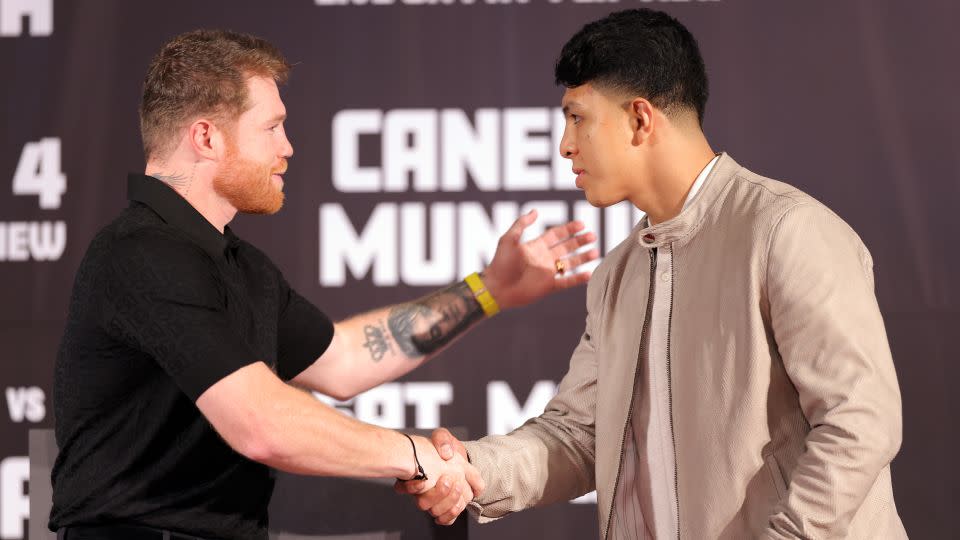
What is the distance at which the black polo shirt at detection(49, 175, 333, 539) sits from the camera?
1.81 m

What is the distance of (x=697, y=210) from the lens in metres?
1.96

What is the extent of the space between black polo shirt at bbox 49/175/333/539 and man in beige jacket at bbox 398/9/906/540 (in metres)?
0.47

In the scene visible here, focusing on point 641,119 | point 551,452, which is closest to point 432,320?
point 551,452

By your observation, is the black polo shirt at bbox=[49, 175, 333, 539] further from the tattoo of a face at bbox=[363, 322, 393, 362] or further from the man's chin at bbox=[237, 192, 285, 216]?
the tattoo of a face at bbox=[363, 322, 393, 362]

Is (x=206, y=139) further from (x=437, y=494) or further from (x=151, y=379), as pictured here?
(x=437, y=494)

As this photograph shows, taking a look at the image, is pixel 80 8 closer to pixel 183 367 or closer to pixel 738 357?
pixel 183 367

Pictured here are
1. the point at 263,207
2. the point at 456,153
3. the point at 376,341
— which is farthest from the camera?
the point at 456,153

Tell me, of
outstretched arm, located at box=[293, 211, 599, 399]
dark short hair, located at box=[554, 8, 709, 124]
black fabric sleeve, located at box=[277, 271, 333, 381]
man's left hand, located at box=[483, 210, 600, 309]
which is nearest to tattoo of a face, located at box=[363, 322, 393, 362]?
outstretched arm, located at box=[293, 211, 599, 399]

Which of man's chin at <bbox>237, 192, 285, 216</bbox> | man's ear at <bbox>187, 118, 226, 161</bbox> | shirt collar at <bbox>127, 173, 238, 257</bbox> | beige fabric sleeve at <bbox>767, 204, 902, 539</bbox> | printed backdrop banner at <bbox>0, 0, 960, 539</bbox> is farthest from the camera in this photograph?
printed backdrop banner at <bbox>0, 0, 960, 539</bbox>

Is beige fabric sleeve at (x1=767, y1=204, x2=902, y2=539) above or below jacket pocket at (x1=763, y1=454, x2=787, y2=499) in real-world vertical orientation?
above

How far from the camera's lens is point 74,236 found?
3.50 meters

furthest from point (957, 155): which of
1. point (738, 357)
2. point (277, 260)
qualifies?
point (277, 260)

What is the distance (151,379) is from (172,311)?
0.65ft

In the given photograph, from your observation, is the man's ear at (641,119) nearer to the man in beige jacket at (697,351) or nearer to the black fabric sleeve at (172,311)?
the man in beige jacket at (697,351)
